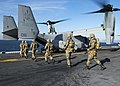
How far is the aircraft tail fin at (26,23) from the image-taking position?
2225cm

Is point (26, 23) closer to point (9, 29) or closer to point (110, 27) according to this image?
point (9, 29)

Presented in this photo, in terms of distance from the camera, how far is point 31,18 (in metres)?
23.5

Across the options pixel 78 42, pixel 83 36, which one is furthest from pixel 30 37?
pixel 83 36

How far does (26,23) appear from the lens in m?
22.9

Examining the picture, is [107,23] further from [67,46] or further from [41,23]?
[67,46]

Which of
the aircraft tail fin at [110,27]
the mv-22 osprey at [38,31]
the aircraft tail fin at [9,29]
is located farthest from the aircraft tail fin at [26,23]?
the aircraft tail fin at [110,27]

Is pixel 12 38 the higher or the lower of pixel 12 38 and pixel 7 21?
the lower

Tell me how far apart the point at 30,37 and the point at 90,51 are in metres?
13.3

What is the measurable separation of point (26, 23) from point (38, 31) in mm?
2374

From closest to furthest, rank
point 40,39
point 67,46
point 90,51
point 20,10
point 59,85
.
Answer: point 59,85 < point 90,51 < point 67,46 < point 20,10 < point 40,39

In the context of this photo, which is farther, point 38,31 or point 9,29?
point 9,29

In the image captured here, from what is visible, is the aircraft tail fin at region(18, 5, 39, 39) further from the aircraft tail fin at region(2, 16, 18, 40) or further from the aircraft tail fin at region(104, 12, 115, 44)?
the aircraft tail fin at region(104, 12, 115, 44)

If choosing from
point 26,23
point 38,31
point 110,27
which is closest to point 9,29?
point 26,23

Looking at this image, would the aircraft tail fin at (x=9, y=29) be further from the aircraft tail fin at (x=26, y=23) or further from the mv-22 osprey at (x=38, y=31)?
the aircraft tail fin at (x=26, y=23)
